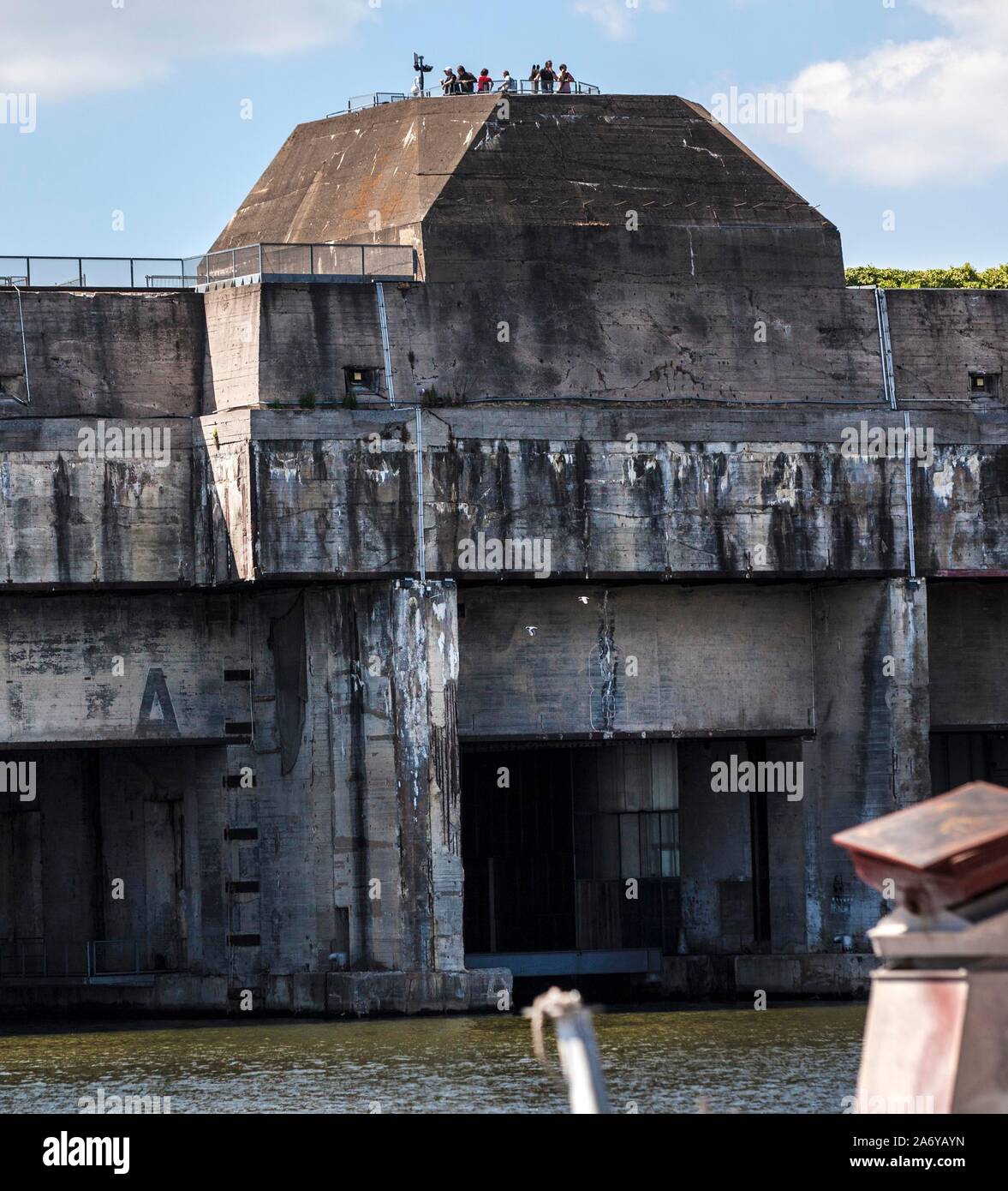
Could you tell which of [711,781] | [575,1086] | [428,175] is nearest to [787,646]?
[711,781]

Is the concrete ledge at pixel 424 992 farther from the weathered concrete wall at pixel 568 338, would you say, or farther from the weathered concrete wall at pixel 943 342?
the weathered concrete wall at pixel 943 342

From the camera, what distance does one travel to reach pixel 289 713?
4469cm

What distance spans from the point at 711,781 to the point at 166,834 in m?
12.0

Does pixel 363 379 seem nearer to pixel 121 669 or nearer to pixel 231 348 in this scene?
pixel 231 348

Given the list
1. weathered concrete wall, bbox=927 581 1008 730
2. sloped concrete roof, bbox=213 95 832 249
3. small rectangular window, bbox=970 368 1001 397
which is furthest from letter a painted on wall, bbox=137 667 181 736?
small rectangular window, bbox=970 368 1001 397

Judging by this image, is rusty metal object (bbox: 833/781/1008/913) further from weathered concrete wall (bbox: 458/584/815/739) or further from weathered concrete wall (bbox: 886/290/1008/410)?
weathered concrete wall (bbox: 886/290/1008/410)

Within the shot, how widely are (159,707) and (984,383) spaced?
18623 mm

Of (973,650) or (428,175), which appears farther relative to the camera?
(973,650)

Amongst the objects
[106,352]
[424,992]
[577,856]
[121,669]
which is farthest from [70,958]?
[106,352]

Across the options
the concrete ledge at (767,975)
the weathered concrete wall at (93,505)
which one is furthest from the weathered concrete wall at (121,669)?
the concrete ledge at (767,975)

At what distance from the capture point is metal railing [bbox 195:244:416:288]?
44.6m

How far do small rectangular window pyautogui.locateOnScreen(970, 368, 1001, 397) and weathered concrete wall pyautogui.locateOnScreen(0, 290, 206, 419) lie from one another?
1620 centimetres

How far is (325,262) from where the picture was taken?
45.0m
